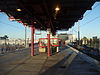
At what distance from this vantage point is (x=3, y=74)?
32.0 feet

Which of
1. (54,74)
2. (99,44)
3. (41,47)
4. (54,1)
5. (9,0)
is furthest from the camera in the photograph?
(41,47)

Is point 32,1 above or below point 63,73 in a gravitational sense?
above

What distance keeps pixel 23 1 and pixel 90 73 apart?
6.88 metres

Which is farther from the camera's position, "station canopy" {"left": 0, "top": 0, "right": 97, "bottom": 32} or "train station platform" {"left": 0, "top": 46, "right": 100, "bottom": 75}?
"station canopy" {"left": 0, "top": 0, "right": 97, "bottom": 32}

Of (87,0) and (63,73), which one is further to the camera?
(87,0)

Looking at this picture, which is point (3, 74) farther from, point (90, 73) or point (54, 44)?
point (54, 44)

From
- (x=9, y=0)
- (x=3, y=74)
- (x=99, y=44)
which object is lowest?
(x=3, y=74)

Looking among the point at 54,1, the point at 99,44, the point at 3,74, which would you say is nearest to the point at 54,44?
the point at 99,44

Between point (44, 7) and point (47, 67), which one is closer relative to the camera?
point (47, 67)

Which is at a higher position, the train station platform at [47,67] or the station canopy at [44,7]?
the station canopy at [44,7]

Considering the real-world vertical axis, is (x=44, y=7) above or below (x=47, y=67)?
above

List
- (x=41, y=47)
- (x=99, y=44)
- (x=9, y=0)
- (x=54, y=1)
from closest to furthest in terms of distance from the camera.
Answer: (x=9, y=0)
(x=54, y=1)
(x=99, y=44)
(x=41, y=47)

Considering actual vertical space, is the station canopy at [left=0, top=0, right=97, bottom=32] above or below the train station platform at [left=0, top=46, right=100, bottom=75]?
above

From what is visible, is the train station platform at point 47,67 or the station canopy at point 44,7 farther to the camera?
the station canopy at point 44,7
